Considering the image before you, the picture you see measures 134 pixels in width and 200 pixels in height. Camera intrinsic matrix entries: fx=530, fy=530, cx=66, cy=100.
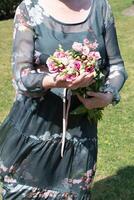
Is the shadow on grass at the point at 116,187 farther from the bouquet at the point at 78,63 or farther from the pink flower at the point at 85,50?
the pink flower at the point at 85,50

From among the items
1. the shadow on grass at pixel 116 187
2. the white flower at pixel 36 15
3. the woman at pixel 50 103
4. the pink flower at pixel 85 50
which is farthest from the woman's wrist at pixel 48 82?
the shadow on grass at pixel 116 187

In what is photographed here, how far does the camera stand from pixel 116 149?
5926mm

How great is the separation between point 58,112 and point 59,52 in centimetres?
48

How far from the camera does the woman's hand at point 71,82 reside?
271 cm

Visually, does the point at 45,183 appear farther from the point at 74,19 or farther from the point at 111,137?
the point at 111,137

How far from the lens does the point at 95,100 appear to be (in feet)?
9.70

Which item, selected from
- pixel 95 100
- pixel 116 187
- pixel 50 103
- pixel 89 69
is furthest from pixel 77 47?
pixel 116 187

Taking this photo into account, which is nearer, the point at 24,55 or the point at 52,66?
the point at 52,66

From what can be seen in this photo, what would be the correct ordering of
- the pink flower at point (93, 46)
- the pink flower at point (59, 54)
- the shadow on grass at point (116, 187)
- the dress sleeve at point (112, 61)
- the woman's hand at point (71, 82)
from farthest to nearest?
the shadow on grass at point (116, 187), the dress sleeve at point (112, 61), the pink flower at point (93, 46), the pink flower at point (59, 54), the woman's hand at point (71, 82)

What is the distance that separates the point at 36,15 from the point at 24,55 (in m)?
0.25

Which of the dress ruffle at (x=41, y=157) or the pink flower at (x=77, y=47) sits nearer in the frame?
the pink flower at (x=77, y=47)

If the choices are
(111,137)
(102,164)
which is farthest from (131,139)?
(102,164)

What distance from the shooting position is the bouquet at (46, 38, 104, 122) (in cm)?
275

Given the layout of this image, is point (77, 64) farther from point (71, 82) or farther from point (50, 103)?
point (50, 103)
